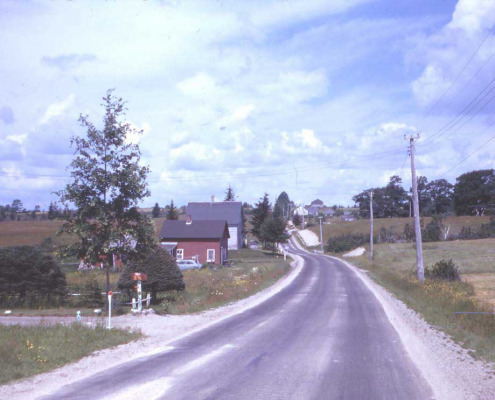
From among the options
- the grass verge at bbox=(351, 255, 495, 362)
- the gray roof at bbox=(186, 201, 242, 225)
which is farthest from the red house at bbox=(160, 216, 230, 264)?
the grass verge at bbox=(351, 255, 495, 362)

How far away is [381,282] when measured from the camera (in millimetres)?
33781

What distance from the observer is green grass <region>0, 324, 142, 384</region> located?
9.88 metres

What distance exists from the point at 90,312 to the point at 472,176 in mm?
120763

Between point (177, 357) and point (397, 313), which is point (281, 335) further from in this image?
point (397, 313)

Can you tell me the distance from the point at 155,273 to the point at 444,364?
14356 millimetres

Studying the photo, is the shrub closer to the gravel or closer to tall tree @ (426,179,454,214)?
the gravel

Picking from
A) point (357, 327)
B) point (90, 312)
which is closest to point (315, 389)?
point (357, 327)

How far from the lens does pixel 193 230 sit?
61969 millimetres

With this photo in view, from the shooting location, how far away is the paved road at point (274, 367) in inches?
324

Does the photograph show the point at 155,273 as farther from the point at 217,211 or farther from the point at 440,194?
the point at 440,194

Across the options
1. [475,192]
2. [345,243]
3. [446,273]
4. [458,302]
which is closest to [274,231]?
[345,243]

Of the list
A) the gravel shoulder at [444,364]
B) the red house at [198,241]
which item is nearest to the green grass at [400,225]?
the red house at [198,241]

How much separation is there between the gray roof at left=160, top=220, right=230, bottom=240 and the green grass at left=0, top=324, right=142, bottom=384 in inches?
1828

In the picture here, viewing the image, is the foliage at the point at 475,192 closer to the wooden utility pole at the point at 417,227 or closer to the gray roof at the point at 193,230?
the gray roof at the point at 193,230
